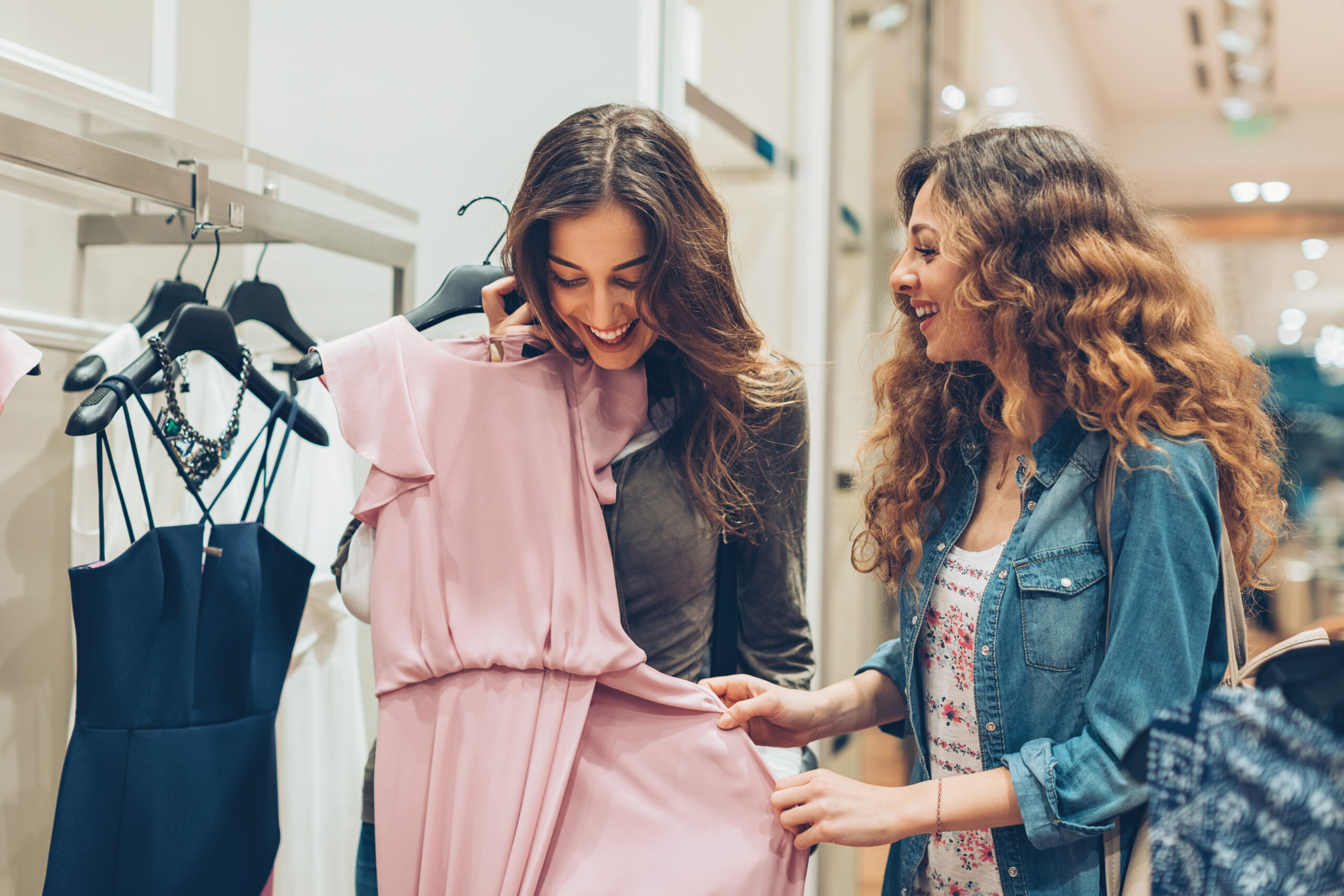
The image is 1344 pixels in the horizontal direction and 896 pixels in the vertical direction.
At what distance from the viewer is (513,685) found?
3.47ft

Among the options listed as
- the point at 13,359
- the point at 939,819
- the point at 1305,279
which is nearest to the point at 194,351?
the point at 13,359

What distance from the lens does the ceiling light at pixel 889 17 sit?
329 centimetres

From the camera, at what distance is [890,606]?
348 cm

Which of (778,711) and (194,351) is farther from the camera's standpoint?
(194,351)

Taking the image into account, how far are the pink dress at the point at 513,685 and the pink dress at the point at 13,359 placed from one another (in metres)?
0.31

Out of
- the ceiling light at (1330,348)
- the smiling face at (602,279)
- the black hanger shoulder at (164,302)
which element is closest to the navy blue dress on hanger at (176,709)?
the black hanger shoulder at (164,302)

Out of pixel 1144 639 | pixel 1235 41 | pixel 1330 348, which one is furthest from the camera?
pixel 1330 348

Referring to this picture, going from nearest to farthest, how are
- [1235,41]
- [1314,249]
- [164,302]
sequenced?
[164,302] < [1235,41] < [1314,249]

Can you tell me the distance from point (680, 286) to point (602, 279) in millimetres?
91

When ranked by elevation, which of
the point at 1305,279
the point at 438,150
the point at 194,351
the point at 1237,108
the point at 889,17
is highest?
the point at 1237,108

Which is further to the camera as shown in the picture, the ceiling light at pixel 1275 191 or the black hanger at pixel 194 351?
the ceiling light at pixel 1275 191

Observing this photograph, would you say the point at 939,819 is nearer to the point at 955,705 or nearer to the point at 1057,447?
the point at 955,705

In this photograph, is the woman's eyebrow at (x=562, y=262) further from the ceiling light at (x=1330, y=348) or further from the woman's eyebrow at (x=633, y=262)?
the ceiling light at (x=1330, y=348)

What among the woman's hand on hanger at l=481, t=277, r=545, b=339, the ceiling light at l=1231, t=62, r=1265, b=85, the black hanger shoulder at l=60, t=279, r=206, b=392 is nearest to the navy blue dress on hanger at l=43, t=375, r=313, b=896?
the black hanger shoulder at l=60, t=279, r=206, b=392
